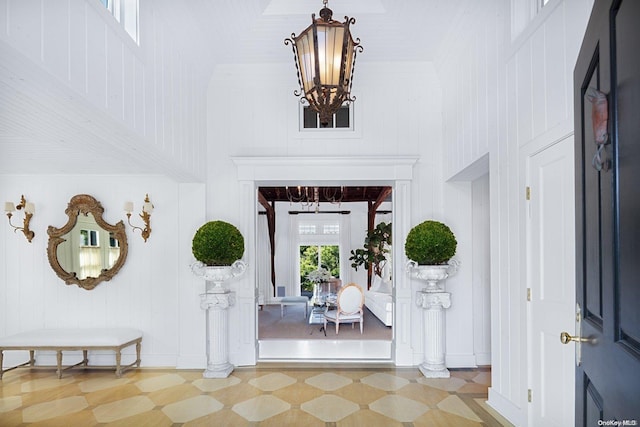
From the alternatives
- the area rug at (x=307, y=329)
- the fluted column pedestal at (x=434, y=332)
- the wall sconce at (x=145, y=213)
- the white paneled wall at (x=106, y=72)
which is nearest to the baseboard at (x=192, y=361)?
the wall sconce at (x=145, y=213)

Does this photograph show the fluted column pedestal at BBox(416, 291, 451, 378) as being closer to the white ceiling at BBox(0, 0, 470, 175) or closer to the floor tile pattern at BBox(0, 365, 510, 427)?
the floor tile pattern at BBox(0, 365, 510, 427)

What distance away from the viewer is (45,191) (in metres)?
5.51

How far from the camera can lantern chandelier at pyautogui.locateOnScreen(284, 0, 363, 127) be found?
2436 millimetres

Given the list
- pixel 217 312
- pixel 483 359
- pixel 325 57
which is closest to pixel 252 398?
pixel 217 312

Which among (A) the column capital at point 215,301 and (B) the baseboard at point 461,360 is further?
(B) the baseboard at point 461,360

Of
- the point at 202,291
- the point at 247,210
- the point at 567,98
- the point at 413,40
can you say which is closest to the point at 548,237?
the point at 567,98

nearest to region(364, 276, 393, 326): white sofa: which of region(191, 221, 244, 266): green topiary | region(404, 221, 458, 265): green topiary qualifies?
region(404, 221, 458, 265): green topiary

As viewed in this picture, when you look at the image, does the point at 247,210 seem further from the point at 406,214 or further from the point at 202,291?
the point at 406,214

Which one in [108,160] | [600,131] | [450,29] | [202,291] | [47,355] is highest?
[450,29]

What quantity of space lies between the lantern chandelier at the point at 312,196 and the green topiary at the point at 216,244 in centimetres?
475

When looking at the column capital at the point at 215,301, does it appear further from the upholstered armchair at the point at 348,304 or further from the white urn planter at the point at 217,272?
the upholstered armchair at the point at 348,304

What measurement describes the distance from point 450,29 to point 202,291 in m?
4.17

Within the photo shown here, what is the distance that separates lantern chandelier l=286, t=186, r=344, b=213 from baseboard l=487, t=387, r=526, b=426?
245 inches

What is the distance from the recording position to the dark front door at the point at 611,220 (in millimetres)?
1012
